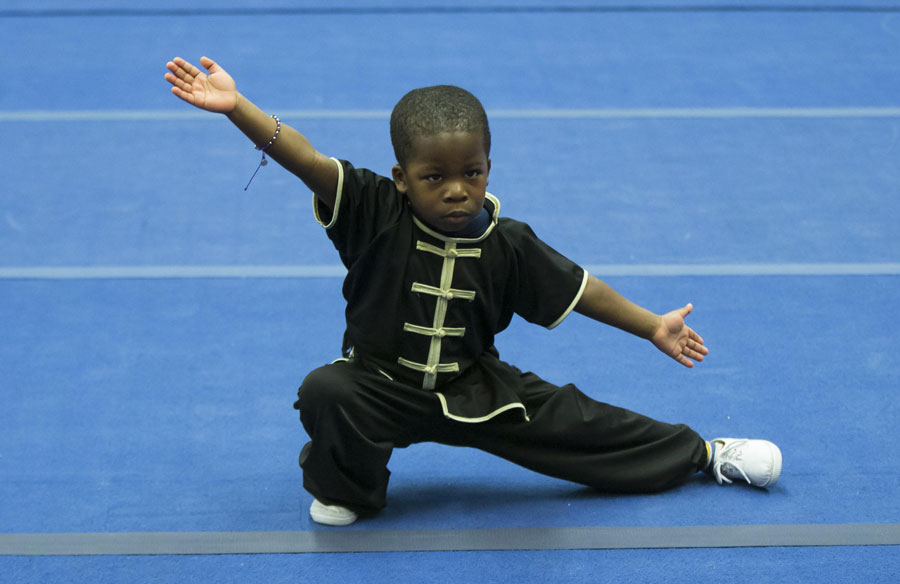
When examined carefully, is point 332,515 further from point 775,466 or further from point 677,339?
point 775,466

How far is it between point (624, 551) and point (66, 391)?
134cm

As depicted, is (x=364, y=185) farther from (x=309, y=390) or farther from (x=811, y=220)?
(x=811, y=220)

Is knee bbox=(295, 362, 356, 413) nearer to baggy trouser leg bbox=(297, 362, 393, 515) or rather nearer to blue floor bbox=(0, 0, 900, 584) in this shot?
baggy trouser leg bbox=(297, 362, 393, 515)

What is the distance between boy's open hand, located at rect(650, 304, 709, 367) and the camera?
2.08 m

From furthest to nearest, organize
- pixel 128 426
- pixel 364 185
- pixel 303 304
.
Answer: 1. pixel 303 304
2. pixel 128 426
3. pixel 364 185

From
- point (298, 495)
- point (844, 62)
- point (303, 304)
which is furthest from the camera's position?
point (844, 62)

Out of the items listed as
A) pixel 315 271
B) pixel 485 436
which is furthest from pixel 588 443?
pixel 315 271

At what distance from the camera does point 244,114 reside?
1809mm

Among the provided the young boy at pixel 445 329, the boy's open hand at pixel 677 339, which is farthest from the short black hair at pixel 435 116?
the boy's open hand at pixel 677 339

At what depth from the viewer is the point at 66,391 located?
8.22ft

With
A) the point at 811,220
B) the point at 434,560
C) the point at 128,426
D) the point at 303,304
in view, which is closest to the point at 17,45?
the point at 303,304

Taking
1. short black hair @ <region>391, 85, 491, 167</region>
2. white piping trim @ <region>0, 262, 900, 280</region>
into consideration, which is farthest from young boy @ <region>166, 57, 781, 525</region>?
white piping trim @ <region>0, 262, 900, 280</region>

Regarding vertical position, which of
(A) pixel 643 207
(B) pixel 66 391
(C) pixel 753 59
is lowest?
(B) pixel 66 391

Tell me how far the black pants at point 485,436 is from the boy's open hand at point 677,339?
17 cm
